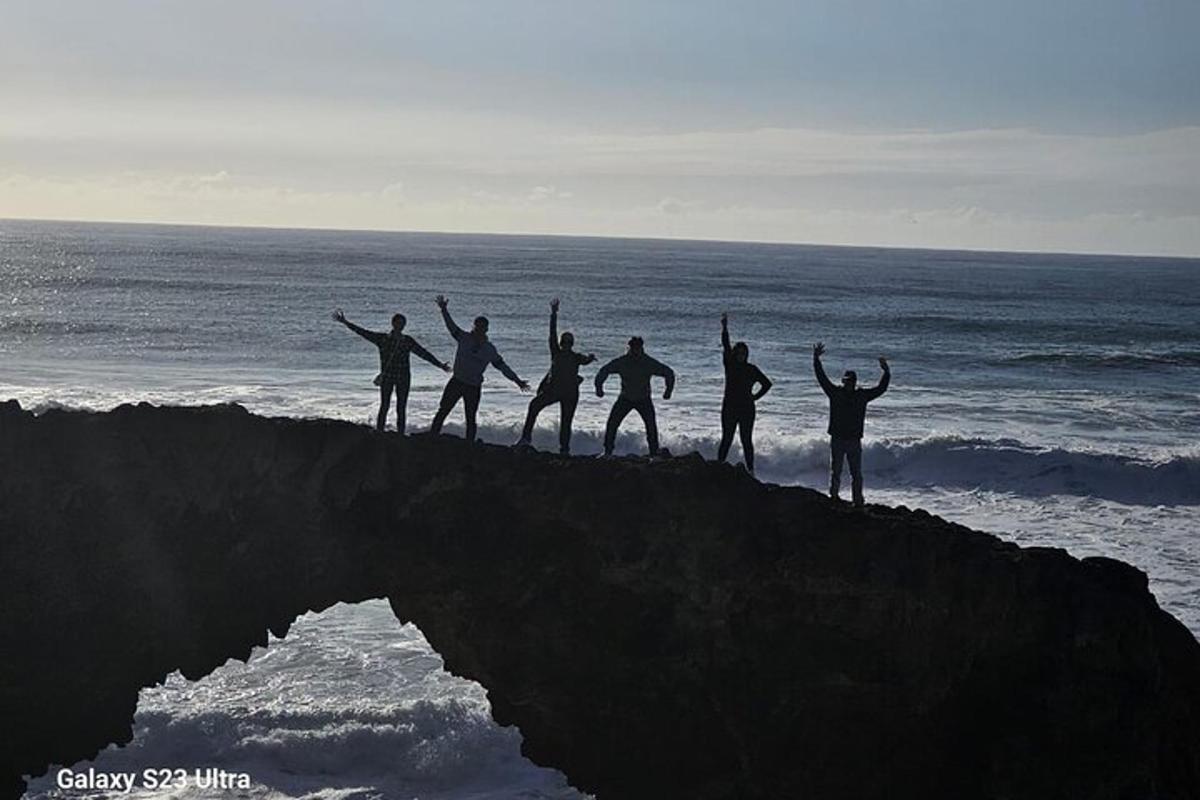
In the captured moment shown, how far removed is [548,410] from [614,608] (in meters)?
22.4

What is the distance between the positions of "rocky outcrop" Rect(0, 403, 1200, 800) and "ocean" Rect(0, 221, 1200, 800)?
93.0 inches

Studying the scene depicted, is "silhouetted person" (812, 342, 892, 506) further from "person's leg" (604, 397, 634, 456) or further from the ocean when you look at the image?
the ocean

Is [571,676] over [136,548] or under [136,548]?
under

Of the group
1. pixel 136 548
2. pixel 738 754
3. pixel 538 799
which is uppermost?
pixel 136 548

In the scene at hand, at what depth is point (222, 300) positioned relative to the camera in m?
69.1

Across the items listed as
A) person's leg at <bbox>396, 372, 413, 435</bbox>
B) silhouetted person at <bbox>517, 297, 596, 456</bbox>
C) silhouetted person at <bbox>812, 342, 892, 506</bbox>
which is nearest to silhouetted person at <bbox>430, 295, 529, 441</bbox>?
silhouetted person at <bbox>517, 297, 596, 456</bbox>

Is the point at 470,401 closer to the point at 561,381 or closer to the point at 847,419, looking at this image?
the point at 561,381

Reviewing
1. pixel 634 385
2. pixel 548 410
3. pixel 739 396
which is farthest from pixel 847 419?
pixel 548 410

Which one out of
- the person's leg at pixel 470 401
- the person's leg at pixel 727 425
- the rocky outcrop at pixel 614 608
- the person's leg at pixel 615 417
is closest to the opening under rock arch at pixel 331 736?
the rocky outcrop at pixel 614 608

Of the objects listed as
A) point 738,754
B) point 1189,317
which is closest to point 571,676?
point 738,754

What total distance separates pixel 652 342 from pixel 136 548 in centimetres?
4367

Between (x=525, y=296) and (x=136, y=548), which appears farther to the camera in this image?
(x=525, y=296)

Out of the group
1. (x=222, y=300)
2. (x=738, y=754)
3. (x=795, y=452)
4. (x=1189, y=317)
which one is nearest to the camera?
(x=738, y=754)

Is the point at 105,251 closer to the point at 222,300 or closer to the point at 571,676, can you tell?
the point at 222,300
